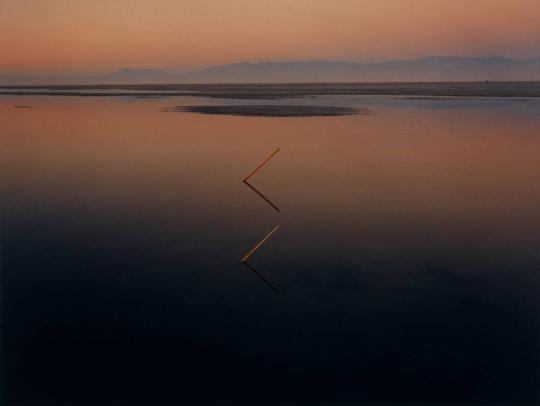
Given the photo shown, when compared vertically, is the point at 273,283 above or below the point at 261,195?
below

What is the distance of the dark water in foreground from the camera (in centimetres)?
362

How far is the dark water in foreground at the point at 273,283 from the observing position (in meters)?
3.62

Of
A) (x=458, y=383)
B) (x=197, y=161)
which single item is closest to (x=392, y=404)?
(x=458, y=383)

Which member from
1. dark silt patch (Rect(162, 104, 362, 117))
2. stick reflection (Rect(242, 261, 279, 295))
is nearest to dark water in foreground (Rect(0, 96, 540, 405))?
stick reflection (Rect(242, 261, 279, 295))

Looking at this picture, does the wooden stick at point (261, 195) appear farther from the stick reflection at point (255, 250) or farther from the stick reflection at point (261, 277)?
the stick reflection at point (261, 277)

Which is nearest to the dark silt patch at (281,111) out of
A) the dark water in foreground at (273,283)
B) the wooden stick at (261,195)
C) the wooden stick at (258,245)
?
the dark water in foreground at (273,283)

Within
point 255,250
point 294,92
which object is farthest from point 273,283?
point 294,92

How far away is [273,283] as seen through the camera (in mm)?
4949

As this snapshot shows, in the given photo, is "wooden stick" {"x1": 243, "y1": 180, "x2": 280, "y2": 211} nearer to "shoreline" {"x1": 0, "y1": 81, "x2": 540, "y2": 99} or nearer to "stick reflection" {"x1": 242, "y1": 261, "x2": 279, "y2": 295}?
"stick reflection" {"x1": 242, "y1": 261, "x2": 279, "y2": 295}

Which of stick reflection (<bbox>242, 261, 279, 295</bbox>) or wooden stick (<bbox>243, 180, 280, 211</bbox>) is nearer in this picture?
stick reflection (<bbox>242, 261, 279, 295</bbox>)

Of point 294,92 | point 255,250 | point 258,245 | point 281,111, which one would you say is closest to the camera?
point 255,250

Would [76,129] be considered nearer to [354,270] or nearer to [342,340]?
[354,270]

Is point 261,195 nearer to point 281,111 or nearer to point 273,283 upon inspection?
point 273,283

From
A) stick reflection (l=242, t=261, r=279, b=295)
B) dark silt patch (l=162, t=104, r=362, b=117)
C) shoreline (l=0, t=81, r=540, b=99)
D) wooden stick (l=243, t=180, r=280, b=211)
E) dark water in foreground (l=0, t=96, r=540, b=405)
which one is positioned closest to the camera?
dark water in foreground (l=0, t=96, r=540, b=405)
